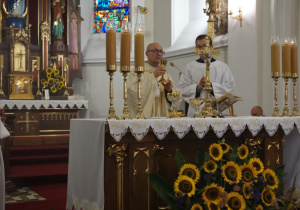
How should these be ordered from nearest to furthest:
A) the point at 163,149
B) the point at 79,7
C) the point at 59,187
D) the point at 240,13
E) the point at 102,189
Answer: the point at 102,189
the point at 163,149
the point at 59,187
the point at 240,13
the point at 79,7

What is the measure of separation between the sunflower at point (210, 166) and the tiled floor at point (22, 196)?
385 cm

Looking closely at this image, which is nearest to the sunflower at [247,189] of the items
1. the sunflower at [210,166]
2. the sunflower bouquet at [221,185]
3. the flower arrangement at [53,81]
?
the sunflower bouquet at [221,185]

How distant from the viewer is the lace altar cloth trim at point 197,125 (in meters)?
4.15

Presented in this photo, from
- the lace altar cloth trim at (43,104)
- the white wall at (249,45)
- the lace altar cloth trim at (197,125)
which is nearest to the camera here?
the lace altar cloth trim at (197,125)

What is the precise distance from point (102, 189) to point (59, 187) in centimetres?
389

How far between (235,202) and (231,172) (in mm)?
220

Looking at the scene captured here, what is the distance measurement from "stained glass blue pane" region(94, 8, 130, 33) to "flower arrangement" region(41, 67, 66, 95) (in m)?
2.13

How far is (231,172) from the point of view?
3.29 m

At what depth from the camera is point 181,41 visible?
12.1 m

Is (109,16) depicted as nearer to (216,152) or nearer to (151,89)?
(151,89)

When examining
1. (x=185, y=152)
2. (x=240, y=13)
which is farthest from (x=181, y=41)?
(x=185, y=152)

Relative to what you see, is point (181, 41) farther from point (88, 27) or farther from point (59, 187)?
point (59, 187)

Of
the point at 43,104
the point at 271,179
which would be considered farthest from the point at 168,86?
the point at 43,104

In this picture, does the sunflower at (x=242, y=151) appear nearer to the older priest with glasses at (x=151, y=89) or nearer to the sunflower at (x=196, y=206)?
the sunflower at (x=196, y=206)
